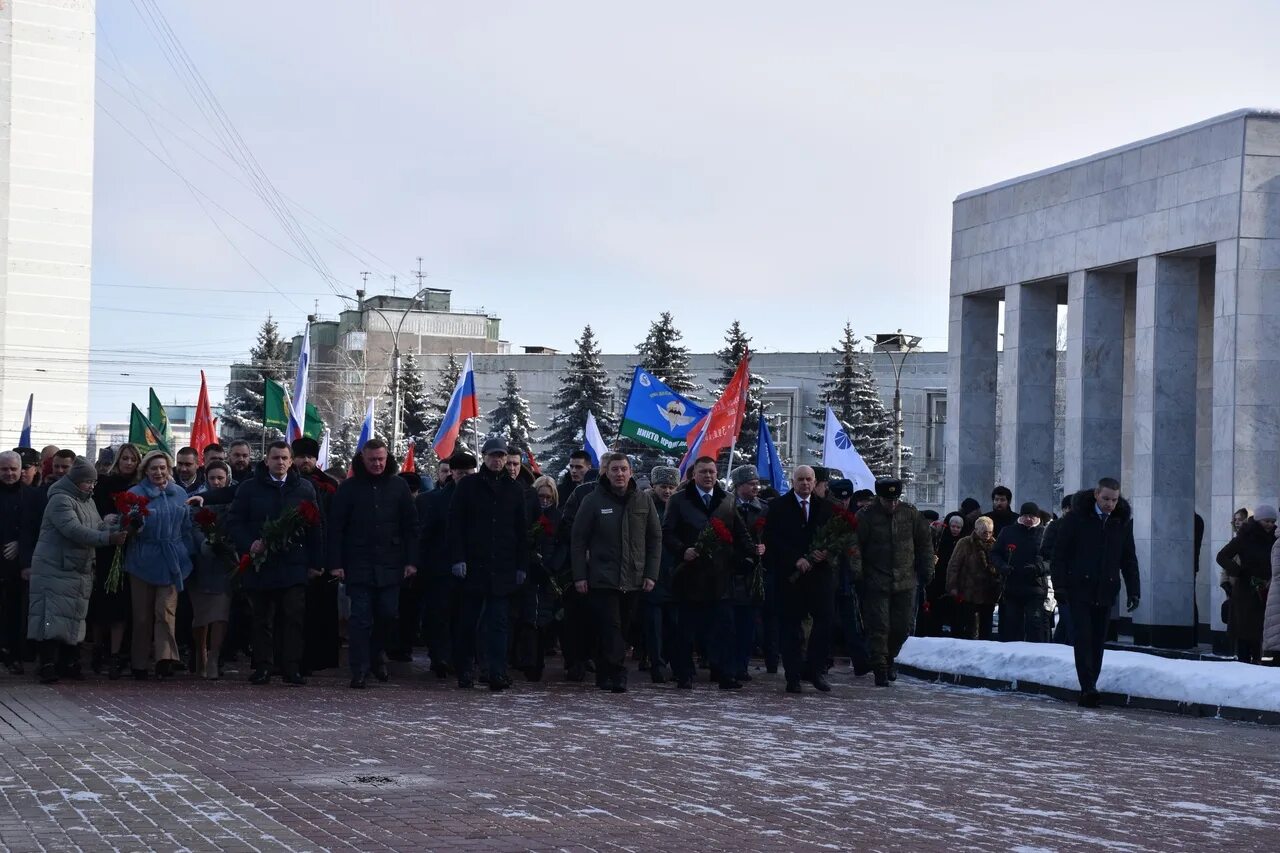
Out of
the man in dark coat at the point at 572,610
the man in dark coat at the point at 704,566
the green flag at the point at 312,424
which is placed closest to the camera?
the man in dark coat at the point at 704,566

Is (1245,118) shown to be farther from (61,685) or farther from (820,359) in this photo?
(820,359)

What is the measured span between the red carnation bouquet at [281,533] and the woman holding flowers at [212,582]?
10.0 inches

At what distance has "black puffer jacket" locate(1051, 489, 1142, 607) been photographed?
53.1 feet

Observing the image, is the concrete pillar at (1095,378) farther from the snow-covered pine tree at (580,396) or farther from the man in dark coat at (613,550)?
the snow-covered pine tree at (580,396)

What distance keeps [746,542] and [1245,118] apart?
11.6m

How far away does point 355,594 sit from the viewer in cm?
1571

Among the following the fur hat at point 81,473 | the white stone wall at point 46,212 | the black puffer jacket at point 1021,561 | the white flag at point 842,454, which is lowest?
the black puffer jacket at point 1021,561

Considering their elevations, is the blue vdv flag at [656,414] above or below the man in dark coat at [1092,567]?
above

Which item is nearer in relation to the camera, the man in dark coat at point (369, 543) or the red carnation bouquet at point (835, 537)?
the man in dark coat at point (369, 543)

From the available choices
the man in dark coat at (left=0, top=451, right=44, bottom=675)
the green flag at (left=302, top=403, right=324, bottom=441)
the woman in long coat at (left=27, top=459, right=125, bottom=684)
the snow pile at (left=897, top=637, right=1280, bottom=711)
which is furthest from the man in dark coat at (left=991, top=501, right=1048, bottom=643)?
the green flag at (left=302, top=403, right=324, bottom=441)

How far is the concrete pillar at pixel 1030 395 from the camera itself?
1135 inches

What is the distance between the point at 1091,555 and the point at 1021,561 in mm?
4539

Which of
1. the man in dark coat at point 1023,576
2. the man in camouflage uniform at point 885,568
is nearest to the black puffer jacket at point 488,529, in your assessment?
the man in camouflage uniform at point 885,568

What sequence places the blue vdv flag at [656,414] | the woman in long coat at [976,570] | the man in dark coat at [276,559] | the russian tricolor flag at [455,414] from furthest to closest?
1. the russian tricolor flag at [455,414]
2. the blue vdv flag at [656,414]
3. the woman in long coat at [976,570]
4. the man in dark coat at [276,559]
